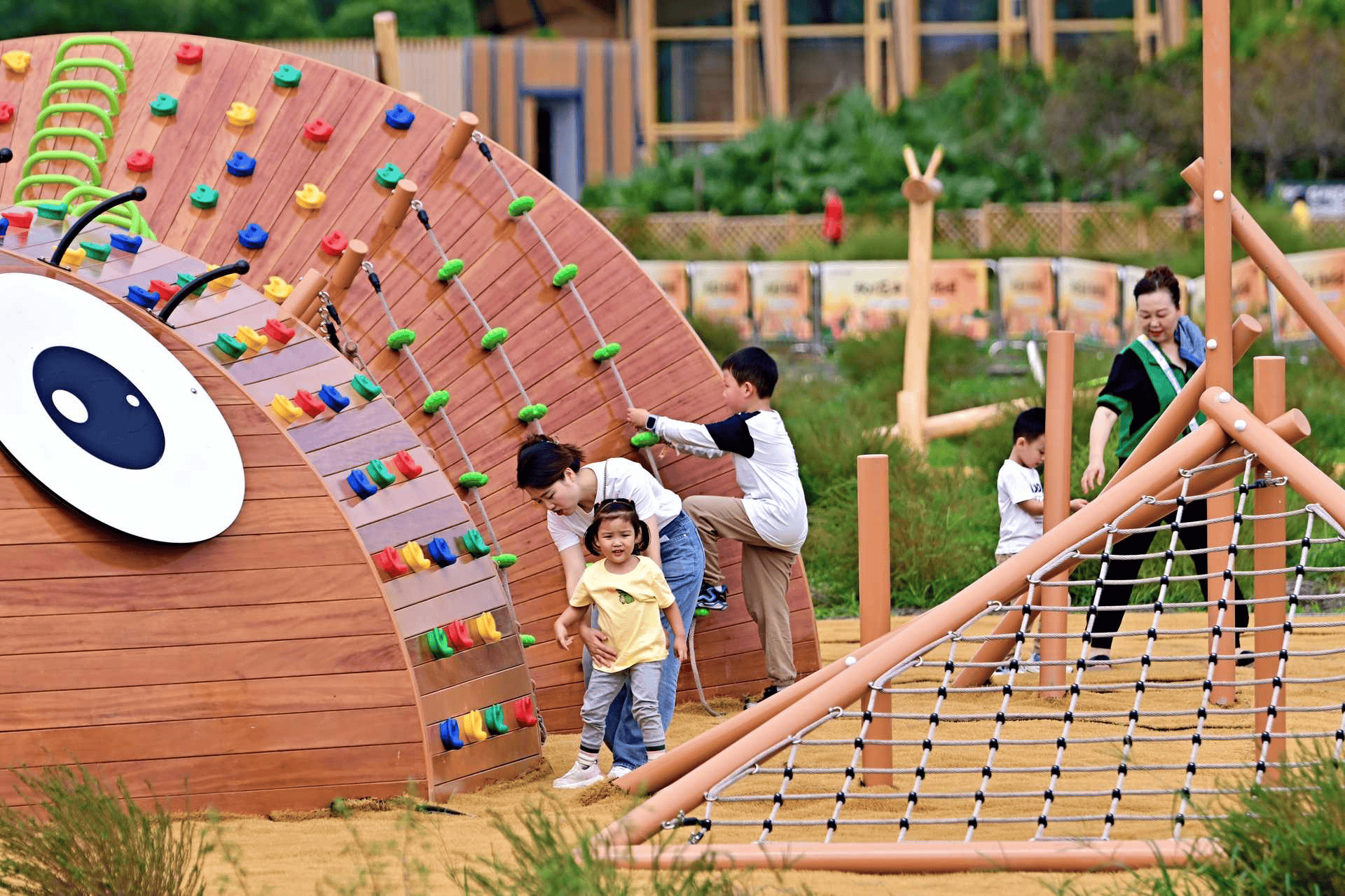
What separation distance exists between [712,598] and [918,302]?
20.9ft

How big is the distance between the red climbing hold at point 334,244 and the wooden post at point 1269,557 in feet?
11.4

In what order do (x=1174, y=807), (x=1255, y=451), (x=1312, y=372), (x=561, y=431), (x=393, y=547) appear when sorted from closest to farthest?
(x=1174, y=807) → (x=1255, y=451) → (x=393, y=547) → (x=561, y=431) → (x=1312, y=372)

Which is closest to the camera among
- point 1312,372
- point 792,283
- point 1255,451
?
point 1255,451

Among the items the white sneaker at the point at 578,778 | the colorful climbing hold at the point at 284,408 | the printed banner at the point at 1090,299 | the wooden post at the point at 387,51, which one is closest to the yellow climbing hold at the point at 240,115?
the wooden post at the point at 387,51

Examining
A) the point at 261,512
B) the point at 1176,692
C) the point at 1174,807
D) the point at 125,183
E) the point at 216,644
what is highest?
the point at 125,183

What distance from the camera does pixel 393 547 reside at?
5.21 meters

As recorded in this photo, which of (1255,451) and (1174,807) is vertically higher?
(1255,451)

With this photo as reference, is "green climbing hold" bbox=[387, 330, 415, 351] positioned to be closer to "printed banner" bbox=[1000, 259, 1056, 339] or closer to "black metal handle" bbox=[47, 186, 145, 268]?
"black metal handle" bbox=[47, 186, 145, 268]

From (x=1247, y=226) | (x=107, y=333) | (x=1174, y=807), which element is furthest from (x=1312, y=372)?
(x=107, y=333)

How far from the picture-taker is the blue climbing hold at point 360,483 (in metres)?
5.27

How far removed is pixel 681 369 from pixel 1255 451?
8.41ft

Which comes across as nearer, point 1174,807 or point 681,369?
point 1174,807

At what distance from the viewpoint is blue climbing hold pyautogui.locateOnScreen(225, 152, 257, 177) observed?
6.71 m

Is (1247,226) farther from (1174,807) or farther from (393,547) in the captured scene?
(393,547)
